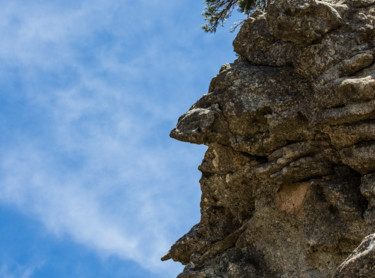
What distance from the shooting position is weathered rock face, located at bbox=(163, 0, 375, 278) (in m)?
12.6

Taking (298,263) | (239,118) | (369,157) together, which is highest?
(239,118)

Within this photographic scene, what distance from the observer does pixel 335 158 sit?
13469 millimetres

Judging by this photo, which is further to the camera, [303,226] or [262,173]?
[262,173]

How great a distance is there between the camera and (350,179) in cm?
1329

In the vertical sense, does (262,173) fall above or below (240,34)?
below

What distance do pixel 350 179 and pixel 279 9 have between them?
5.21 metres

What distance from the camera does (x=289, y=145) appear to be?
14.2 meters

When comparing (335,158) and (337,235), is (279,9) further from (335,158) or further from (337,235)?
(337,235)

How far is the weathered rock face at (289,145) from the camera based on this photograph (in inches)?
497

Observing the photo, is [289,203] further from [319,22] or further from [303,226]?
[319,22]

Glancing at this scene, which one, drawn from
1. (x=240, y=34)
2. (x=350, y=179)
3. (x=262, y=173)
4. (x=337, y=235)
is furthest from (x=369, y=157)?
(x=240, y=34)

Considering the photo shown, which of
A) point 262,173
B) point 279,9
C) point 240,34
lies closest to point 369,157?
point 262,173

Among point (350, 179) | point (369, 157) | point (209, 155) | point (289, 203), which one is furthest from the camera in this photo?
point (209, 155)

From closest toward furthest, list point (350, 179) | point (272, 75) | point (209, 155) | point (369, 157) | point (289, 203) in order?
point (369, 157), point (350, 179), point (289, 203), point (272, 75), point (209, 155)
